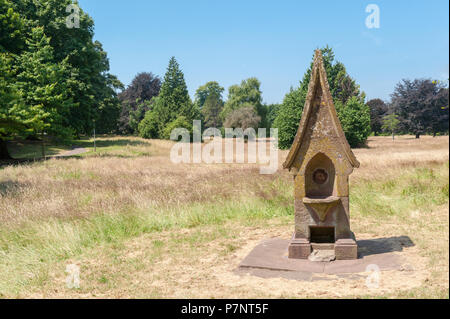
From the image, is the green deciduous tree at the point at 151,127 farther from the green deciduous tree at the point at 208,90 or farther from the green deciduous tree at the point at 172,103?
the green deciduous tree at the point at 208,90

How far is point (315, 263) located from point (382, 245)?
164cm

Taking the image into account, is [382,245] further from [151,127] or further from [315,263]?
[151,127]

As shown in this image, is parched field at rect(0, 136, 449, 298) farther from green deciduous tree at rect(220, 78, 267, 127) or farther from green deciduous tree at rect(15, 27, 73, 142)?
green deciduous tree at rect(220, 78, 267, 127)

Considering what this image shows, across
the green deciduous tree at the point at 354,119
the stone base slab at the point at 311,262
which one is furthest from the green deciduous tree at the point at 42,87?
the stone base slab at the point at 311,262

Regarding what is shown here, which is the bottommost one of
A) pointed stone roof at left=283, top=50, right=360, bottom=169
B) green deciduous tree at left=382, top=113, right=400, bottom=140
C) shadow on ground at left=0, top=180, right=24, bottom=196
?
shadow on ground at left=0, top=180, right=24, bottom=196

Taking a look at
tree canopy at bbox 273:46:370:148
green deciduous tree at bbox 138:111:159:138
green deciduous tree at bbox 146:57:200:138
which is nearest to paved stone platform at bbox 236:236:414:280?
tree canopy at bbox 273:46:370:148

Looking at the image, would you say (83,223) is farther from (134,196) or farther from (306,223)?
(306,223)

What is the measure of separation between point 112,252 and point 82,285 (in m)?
1.63

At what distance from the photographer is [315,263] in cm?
686

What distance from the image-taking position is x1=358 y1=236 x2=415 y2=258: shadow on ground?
7.23m

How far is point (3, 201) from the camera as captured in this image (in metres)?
11.3

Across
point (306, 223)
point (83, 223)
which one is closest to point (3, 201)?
point (83, 223)

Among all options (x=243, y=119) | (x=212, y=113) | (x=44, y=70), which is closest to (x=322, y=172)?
(x=44, y=70)

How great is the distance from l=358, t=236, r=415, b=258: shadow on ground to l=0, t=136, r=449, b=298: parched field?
7 cm
